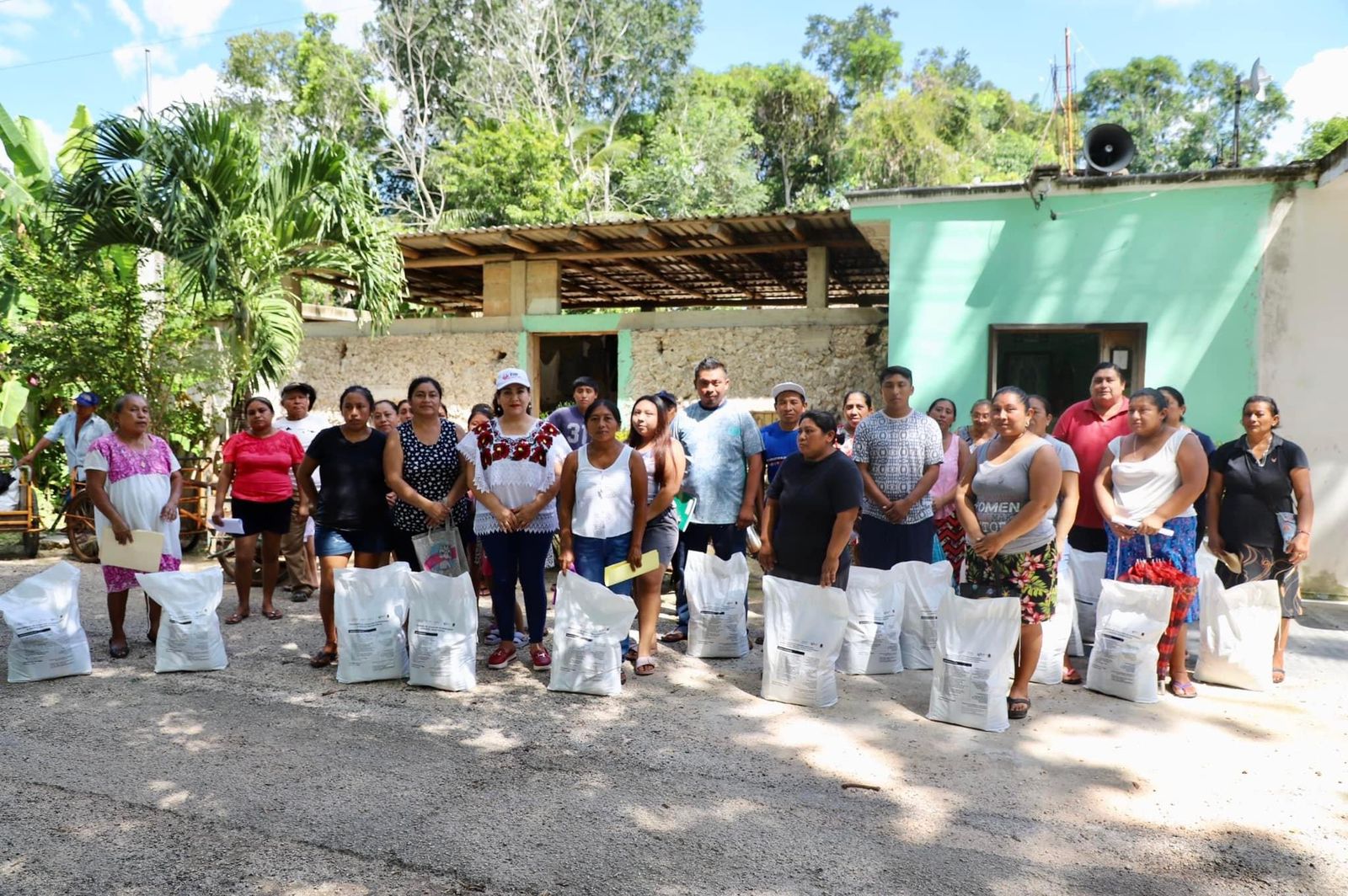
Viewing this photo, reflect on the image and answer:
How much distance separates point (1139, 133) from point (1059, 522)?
3899 centimetres

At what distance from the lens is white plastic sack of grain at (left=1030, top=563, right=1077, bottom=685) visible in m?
4.89

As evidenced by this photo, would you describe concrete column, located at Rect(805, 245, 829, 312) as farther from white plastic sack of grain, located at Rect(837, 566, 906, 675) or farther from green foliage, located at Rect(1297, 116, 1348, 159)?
green foliage, located at Rect(1297, 116, 1348, 159)

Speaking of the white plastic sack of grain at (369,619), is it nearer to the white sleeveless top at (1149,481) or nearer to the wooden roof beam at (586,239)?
the white sleeveless top at (1149,481)

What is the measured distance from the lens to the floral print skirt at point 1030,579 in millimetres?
4309

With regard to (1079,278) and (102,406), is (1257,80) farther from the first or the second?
(102,406)

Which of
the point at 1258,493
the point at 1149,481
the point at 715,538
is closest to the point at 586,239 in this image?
the point at 715,538

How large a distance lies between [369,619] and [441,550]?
1.91ft

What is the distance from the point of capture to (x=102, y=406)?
9.23 m

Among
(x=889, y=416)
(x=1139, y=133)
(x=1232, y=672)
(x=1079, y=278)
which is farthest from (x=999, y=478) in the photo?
(x=1139, y=133)

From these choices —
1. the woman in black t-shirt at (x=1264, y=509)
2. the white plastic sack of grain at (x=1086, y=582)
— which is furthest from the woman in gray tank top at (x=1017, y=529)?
the woman in black t-shirt at (x=1264, y=509)

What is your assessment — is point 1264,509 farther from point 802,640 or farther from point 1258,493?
point 802,640

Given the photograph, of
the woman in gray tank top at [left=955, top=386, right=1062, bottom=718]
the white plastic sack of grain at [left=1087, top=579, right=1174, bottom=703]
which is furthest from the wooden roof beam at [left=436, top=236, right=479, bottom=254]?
the white plastic sack of grain at [left=1087, top=579, right=1174, bottom=703]

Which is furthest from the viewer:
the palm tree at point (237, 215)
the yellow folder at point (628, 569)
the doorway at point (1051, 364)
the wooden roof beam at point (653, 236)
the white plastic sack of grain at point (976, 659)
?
the doorway at point (1051, 364)

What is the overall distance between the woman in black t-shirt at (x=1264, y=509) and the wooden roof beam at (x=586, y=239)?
6.37 metres
